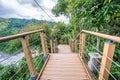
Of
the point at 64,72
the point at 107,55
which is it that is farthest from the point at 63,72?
the point at 107,55

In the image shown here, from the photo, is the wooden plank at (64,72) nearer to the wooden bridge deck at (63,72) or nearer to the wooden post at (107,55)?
the wooden bridge deck at (63,72)

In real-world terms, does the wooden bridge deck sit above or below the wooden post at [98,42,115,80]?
below

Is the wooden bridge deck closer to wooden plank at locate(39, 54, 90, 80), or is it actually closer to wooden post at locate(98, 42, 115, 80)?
wooden plank at locate(39, 54, 90, 80)

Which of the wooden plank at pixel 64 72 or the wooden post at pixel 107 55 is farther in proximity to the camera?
the wooden plank at pixel 64 72

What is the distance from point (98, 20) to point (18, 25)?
24089 mm

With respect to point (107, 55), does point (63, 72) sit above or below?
below

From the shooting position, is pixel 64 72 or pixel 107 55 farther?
pixel 64 72

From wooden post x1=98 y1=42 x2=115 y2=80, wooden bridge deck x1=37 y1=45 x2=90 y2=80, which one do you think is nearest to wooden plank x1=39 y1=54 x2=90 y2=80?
wooden bridge deck x1=37 y1=45 x2=90 y2=80

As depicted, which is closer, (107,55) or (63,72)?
(107,55)

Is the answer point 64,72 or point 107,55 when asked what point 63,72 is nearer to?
point 64,72

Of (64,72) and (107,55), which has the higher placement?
(107,55)

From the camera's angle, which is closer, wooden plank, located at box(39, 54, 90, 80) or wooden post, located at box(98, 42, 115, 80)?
wooden post, located at box(98, 42, 115, 80)

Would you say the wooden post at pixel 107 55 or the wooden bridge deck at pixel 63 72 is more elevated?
the wooden post at pixel 107 55

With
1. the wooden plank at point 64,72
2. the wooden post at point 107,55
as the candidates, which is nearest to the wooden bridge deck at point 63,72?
the wooden plank at point 64,72
